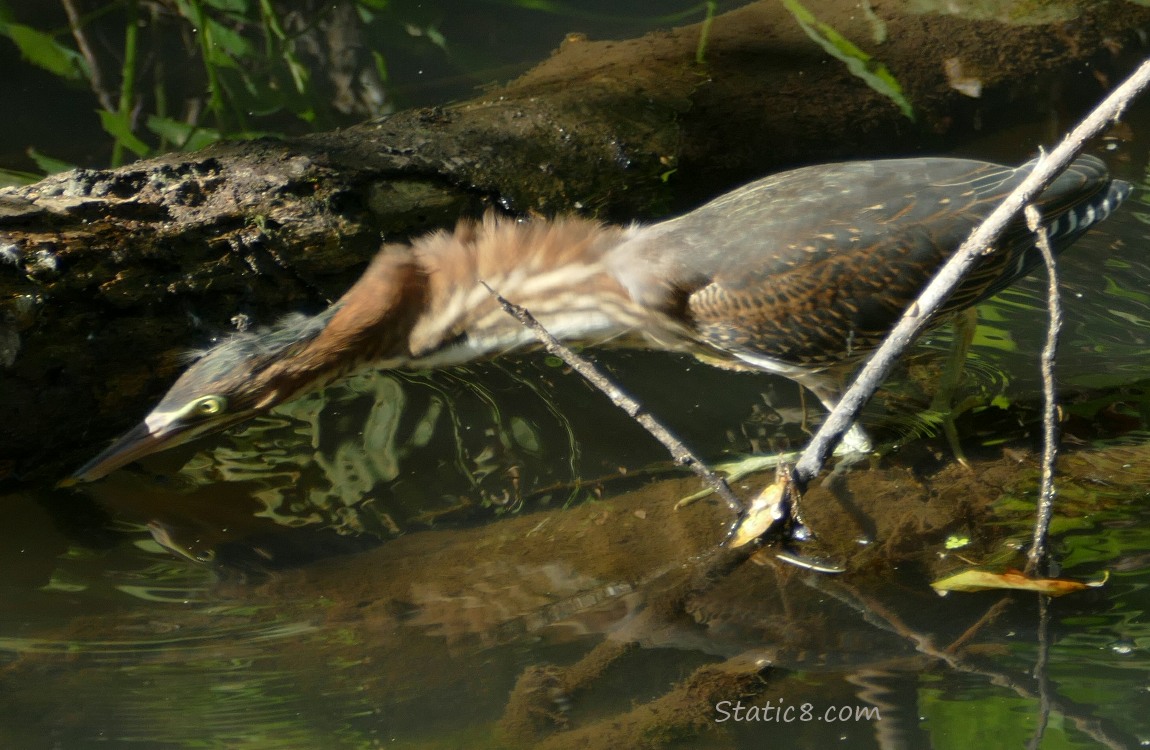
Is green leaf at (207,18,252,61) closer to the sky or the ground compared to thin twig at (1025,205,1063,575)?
closer to the sky

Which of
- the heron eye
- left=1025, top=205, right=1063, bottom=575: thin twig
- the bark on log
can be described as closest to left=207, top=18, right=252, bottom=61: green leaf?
the bark on log

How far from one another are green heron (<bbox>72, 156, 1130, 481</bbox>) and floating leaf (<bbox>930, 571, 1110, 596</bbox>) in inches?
35.2

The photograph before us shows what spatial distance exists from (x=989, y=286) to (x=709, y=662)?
6.48 feet

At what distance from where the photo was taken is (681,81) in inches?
196

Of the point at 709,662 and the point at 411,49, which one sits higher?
the point at 411,49

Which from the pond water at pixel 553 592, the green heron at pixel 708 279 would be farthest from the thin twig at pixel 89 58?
the green heron at pixel 708 279

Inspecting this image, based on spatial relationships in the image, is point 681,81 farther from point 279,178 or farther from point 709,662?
point 709,662

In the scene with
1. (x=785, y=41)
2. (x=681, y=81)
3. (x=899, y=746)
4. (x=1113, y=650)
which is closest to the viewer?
(x=899, y=746)

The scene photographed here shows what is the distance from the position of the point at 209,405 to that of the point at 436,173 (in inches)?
54.3

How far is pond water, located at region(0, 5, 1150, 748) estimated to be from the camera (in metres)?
2.69

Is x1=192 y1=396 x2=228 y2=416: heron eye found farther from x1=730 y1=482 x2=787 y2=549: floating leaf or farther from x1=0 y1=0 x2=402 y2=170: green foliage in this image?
x1=0 y1=0 x2=402 y2=170: green foliage

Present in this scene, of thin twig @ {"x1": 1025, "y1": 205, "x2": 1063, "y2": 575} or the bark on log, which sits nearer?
thin twig @ {"x1": 1025, "y1": 205, "x2": 1063, "y2": 575}

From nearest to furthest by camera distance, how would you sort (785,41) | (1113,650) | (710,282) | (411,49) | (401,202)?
(1113,650) < (710,282) < (401,202) < (785,41) < (411,49)

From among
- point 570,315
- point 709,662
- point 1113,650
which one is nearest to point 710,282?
point 570,315
